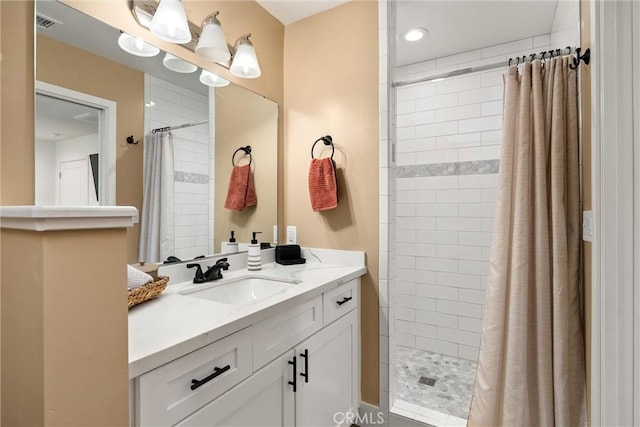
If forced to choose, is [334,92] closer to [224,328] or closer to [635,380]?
[224,328]

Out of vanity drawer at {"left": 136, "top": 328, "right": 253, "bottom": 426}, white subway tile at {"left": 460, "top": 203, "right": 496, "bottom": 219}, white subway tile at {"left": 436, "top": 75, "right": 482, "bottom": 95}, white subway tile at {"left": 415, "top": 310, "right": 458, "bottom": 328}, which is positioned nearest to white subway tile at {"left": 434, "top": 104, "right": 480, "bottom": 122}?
white subway tile at {"left": 436, "top": 75, "right": 482, "bottom": 95}

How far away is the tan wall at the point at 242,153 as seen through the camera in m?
1.71

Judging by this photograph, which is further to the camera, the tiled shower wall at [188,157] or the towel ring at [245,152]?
the towel ring at [245,152]

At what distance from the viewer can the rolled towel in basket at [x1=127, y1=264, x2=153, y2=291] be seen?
3.44ft

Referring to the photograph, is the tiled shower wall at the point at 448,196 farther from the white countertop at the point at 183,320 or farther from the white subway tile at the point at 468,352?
the white countertop at the point at 183,320

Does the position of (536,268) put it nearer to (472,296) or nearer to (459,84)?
(472,296)

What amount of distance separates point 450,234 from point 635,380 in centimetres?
173

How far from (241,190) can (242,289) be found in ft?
1.91

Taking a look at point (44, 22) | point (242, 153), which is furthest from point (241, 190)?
point (44, 22)

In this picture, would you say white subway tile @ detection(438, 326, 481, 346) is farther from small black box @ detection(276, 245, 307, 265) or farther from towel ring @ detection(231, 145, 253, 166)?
towel ring @ detection(231, 145, 253, 166)

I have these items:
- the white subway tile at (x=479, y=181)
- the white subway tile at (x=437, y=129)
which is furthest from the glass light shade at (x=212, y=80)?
the white subway tile at (x=479, y=181)

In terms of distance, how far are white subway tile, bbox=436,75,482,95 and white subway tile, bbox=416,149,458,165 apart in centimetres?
49

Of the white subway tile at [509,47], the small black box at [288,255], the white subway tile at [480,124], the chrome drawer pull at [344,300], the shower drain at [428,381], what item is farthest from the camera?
the white subway tile at [480,124]

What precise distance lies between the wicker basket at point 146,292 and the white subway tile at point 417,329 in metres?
2.18
